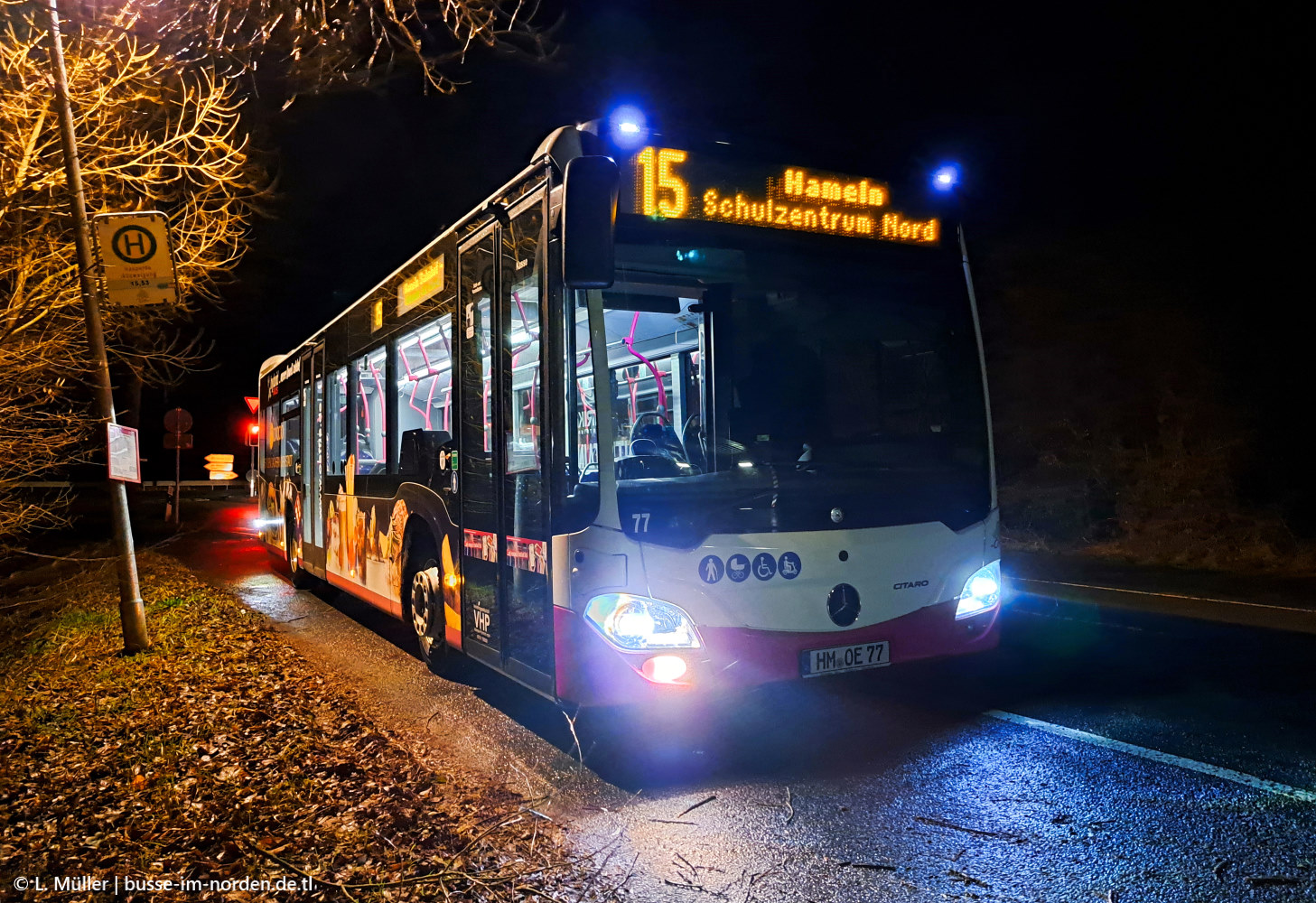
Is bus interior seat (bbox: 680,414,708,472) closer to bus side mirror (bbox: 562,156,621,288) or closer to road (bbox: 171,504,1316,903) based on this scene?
A: bus side mirror (bbox: 562,156,621,288)

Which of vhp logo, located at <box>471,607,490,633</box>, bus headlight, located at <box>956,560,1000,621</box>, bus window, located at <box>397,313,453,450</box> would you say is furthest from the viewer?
bus window, located at <box>397,313,453,450</box>

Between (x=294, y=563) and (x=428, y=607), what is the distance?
258 inches

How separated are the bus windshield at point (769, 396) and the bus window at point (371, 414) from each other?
3.90 meters

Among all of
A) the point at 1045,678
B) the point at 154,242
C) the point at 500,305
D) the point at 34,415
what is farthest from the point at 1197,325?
the point at 34,415

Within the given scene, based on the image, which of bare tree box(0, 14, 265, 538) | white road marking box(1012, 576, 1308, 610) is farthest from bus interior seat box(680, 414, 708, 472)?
white road marking box(1012, 576, 1308, 610)

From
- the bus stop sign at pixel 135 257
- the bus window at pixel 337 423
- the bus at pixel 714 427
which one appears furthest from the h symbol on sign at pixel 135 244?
the bus at pixel 714 427

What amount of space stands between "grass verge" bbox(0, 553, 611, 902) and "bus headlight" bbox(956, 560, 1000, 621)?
2574 millimetres

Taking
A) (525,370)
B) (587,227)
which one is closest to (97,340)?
(525,370)

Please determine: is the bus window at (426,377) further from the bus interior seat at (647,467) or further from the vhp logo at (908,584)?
the vhp logo at (908,584)

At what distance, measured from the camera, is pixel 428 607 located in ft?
23.2

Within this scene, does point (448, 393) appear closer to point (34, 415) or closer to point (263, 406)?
point (34, 415)

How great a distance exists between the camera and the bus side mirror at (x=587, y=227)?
4289mm

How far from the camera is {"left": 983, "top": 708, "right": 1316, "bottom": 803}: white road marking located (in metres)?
4.26

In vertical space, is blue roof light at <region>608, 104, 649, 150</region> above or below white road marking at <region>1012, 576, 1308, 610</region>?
above
